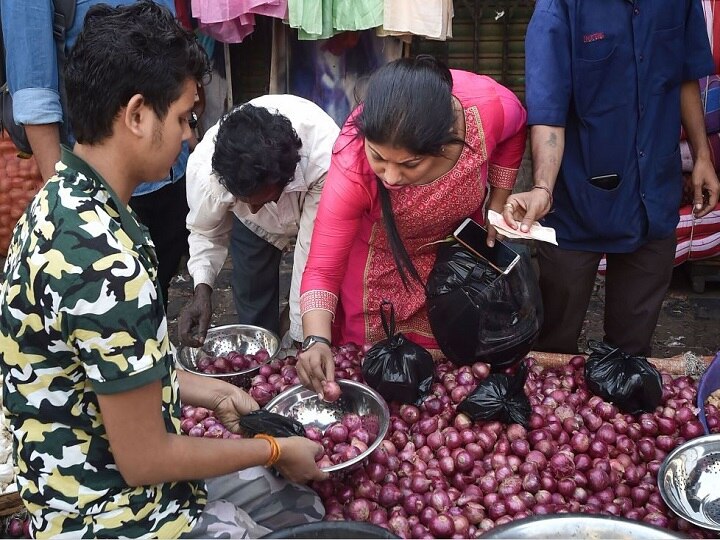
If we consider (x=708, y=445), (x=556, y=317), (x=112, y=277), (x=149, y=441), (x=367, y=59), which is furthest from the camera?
(x=367, y=59)

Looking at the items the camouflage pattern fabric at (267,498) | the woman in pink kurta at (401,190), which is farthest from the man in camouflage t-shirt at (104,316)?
the woman in pink kurta at (401,190)

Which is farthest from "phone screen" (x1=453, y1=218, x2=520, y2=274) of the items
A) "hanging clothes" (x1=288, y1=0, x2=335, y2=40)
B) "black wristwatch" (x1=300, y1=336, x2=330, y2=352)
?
"hanging clothes" (x1=288, y1=0, x2=335, y2=40)

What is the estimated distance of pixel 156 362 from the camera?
1.39 metres

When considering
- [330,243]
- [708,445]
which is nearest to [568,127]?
[330,243]

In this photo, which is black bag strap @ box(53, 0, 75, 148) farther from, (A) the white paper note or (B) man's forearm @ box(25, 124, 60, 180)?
(A) the white paper note

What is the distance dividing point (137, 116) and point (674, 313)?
13.4 ft

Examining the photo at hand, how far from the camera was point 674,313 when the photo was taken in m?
4.62

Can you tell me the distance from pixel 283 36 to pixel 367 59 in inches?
22.0

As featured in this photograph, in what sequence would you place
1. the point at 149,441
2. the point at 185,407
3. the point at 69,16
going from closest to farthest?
the point at 149,441 → the point at 185,407 → the point at 69,16

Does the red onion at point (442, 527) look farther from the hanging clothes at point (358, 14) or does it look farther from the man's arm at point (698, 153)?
the hanging clothes at point (358, 14)

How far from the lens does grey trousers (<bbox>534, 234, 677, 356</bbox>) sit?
117 inches

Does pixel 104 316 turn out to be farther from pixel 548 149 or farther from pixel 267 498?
pixel 548 149

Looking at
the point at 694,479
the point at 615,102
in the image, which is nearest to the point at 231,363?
the point at 694,479

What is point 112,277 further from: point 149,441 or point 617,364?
point 617,364
